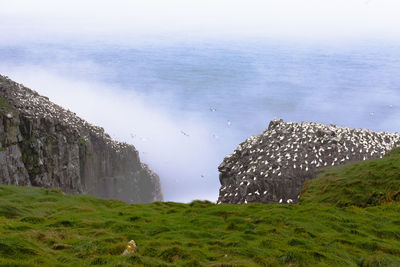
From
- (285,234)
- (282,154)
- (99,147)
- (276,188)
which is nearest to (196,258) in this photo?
(285,234)

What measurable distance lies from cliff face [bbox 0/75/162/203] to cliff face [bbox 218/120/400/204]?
154 ft

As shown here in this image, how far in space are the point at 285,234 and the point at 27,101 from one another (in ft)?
289

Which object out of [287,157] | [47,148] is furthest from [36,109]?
[287,157]

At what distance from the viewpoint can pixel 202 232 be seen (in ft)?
54.0

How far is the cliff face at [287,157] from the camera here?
142 feet

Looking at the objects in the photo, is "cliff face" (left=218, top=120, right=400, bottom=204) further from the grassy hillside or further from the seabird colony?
the seabird colony

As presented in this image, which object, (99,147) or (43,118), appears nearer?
(43,118)

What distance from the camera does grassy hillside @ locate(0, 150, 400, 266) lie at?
12.0m

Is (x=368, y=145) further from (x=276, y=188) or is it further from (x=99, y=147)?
(x=99, y=147)

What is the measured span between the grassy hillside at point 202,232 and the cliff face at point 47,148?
59183mm

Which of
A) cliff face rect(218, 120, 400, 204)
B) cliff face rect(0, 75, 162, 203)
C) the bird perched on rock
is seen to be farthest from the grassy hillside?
cliff face rect(0, 75, 162, 203)

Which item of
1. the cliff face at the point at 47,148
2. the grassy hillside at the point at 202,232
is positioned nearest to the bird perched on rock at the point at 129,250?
the grassy hillside at the point at 202,232

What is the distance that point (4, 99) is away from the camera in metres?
84.1

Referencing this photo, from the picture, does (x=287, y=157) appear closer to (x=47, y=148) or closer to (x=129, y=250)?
(x=129, y=250)
